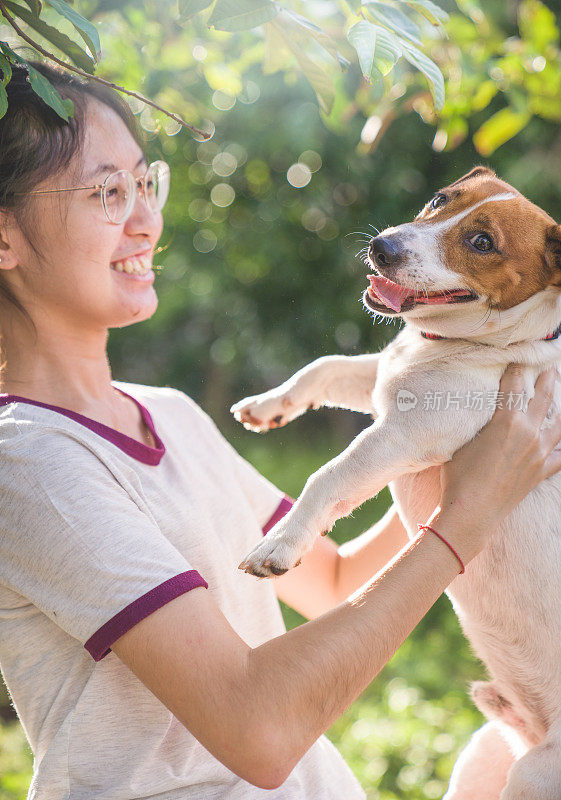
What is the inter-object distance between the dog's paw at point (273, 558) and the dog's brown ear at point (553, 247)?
738 mm

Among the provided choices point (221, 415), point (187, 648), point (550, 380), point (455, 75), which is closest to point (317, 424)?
point (221, 415)

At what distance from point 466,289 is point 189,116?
1.71 metres

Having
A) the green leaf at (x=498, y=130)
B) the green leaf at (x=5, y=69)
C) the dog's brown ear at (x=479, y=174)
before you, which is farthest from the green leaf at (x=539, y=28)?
the green leaf at (x=5, y=69)

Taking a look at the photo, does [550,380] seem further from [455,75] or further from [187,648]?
[455,75]

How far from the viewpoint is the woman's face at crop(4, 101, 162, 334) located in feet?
4.59

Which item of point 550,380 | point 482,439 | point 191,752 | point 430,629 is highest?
point 550,380

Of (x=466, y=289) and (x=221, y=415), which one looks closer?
(x=466, y=289)

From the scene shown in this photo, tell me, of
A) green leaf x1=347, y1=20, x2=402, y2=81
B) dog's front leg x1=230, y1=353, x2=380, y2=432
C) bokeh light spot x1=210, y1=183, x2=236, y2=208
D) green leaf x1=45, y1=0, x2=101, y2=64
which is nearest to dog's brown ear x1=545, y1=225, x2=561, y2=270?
dog's front leg x1=230, y1=353, x2=380, y2=432

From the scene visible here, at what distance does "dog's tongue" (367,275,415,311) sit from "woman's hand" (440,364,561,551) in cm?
25

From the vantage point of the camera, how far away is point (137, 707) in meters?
1.26

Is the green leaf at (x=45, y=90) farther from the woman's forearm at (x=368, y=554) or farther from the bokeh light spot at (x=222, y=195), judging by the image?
the bokeh light spot at (x=222, y=195)

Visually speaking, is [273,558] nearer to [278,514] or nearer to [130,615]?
[130,615]

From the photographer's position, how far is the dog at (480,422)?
1.33 metres

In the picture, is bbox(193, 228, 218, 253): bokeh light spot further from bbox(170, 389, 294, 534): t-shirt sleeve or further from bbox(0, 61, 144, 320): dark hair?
bbox(0, 61, 144, 320): dark hair
